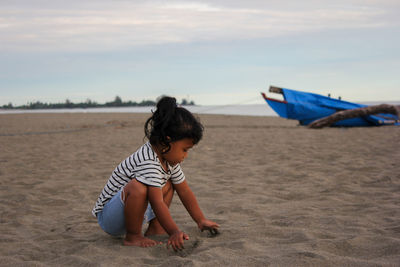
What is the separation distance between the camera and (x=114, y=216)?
235 cm

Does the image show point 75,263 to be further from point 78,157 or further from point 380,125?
point 380,125

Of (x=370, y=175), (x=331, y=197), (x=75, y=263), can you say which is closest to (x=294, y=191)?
(x=331, y=197)

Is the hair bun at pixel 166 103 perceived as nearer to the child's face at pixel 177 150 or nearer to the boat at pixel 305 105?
the child's face at pixel 177 150

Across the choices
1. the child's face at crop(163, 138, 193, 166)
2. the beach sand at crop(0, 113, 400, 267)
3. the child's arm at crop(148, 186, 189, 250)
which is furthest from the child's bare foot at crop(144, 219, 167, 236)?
the child's face at crop(163, 138, 193, 166)

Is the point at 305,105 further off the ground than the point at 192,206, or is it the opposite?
the point at 305,105

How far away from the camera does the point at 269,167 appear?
202 inches

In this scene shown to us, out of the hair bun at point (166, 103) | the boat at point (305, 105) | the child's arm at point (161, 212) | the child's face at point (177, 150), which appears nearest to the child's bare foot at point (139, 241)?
the child's arm at point (161, 212)

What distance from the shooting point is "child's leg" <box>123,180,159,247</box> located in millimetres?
2193

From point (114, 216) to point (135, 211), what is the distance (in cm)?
18

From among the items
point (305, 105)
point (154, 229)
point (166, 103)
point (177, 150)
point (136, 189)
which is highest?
point (305, 105)

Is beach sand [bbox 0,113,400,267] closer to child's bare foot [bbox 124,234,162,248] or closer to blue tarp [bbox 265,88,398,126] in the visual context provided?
child's bare foot [bbox 124,234,162,248]

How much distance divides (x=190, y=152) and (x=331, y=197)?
3622 mm

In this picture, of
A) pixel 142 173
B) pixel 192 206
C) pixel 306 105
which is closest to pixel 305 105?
pixel 306 105

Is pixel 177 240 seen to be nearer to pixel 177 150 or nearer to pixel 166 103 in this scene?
pixel 177 150
